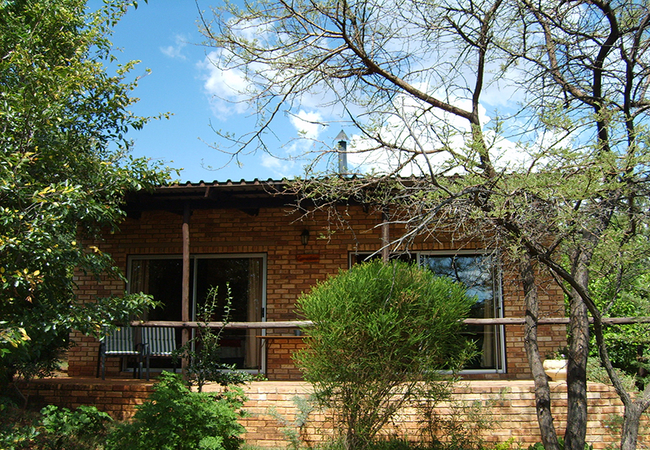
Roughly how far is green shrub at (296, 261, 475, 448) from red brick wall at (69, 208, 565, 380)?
293 centimetres

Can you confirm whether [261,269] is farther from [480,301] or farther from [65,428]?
[65,428]

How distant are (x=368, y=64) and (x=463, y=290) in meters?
2.71

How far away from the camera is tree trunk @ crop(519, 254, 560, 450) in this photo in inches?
208

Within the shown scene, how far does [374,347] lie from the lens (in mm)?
5195

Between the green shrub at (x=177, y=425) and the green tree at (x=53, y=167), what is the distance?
944 mm

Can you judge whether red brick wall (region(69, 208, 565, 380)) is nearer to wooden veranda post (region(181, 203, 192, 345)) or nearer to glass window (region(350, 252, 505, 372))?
glass window (region(350, 252, 505, 372))

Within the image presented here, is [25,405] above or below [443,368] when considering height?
below

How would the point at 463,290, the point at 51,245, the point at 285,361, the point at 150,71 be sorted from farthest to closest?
the point at 285,361 < the point at 150,71 < the point at 463,290 < the point at 51,245

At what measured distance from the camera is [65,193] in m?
4.62

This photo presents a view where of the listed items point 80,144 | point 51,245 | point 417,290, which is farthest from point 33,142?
point 417,290

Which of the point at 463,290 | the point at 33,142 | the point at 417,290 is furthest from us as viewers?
the point at 463,290

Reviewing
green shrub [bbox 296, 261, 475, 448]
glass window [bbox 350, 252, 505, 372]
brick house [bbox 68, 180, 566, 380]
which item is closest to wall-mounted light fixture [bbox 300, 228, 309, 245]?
brick house [bbox 68, 180, 566, 380]

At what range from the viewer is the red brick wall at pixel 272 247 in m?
8.42

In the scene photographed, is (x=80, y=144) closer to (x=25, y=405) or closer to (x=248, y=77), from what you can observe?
(x=248, y=77)
